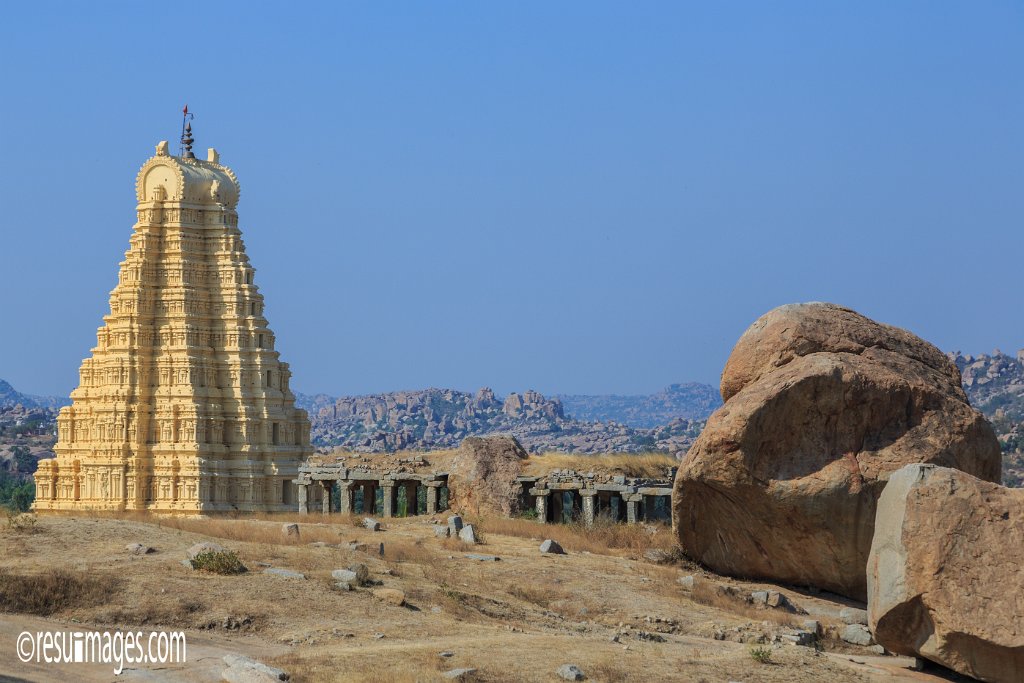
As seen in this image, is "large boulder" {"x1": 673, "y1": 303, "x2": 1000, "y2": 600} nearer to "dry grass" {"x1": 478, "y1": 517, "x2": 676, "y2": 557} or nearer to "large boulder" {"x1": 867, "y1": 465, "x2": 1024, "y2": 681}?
"dry grass" {"x1": 478, "y1": 517, "x2": 676, "y2": 557}

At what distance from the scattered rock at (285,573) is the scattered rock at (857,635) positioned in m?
8.01

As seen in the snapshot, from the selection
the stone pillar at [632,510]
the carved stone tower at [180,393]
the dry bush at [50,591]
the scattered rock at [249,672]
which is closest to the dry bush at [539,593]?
the dry bush at [50,591]

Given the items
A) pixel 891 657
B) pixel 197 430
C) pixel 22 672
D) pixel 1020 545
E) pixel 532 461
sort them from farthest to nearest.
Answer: pixel 197 430 → pixel 532 461 → pixel 891 657 → pixel 1020 545 → pixel 22 672

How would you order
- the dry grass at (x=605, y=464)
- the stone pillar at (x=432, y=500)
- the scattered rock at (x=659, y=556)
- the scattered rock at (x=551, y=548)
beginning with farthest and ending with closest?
the stone pillar at (x=432, y=500)
the dry grass at (x=605, y=464)
the scattered rock at (x=551, y=548)
the scattered rock at (x=659, y=556)

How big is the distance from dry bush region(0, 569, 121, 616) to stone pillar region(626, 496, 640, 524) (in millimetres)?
15598

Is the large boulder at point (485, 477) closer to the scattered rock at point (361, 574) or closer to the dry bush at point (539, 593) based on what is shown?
the dry bush at point (539, 593)

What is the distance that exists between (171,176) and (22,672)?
3313cm

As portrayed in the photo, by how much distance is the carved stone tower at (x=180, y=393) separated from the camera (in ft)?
153

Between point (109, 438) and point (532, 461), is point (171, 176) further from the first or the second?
point (532, 461)

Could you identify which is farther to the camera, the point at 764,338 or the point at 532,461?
the point at 532,461

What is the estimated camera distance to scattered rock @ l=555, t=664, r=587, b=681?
60.0 feet

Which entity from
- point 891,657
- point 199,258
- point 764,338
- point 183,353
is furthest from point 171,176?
point 891,657

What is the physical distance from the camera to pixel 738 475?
84.2 ft

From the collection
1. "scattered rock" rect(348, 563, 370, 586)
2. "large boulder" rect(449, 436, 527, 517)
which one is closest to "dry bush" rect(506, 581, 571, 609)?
"scattered rock" rect(348, 563, 370, 586)
